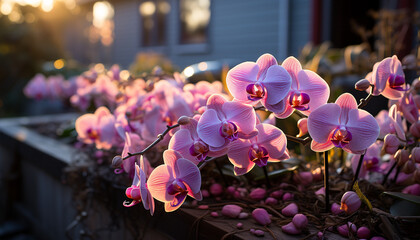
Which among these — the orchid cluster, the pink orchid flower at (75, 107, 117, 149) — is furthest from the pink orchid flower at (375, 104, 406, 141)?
the pink orchid flower at (75, 107, 117, 149)

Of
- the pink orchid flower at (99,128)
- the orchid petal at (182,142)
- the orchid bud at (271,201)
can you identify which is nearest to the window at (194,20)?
the pink orchid flower at (99,128)

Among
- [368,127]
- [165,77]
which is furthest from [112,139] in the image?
[368,127]

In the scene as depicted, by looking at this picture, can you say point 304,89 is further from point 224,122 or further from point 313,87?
point 224,122

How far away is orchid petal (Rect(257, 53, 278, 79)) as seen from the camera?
2.13 feet

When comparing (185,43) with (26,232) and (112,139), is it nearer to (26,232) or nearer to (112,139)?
Answer: (26,232)

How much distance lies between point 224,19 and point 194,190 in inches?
239

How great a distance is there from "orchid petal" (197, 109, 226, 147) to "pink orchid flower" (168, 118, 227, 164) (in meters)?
0.02

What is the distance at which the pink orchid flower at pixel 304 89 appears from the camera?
637 mm

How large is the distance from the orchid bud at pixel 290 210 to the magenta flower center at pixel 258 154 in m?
0.14

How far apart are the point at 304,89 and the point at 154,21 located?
8248mm

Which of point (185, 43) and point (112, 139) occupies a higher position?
point (112, 139)

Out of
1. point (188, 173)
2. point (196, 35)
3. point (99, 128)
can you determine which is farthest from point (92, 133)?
point (196, 35)

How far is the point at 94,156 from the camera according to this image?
1.34 meters

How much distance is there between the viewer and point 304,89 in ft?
2.12
